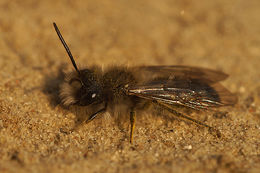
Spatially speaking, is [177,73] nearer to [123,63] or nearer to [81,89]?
[123,63]

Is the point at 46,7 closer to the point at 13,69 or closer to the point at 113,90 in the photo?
the point at 13,69

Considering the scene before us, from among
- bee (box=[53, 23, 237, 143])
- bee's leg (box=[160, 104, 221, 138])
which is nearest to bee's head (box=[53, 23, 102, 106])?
bee (box=[53, 23, 237, 143])

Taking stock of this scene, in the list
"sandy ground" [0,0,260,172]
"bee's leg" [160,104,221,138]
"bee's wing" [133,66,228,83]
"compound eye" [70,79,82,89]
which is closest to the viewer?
"sandy ground" [0,0,260,172]

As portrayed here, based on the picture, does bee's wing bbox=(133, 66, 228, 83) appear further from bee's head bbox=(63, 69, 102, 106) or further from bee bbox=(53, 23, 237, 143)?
bee's head bbox=(63, 69, 102, 106)

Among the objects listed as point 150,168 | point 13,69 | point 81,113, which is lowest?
point 150,168

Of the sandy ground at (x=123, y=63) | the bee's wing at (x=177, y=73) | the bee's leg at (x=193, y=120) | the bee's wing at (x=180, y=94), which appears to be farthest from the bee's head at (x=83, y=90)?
the bee's leg at (x=193, y=120)

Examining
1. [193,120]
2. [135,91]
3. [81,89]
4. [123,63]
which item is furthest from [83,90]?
[193,120]

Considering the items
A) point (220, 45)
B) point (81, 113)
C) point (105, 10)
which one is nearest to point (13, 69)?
point (81, 113)
